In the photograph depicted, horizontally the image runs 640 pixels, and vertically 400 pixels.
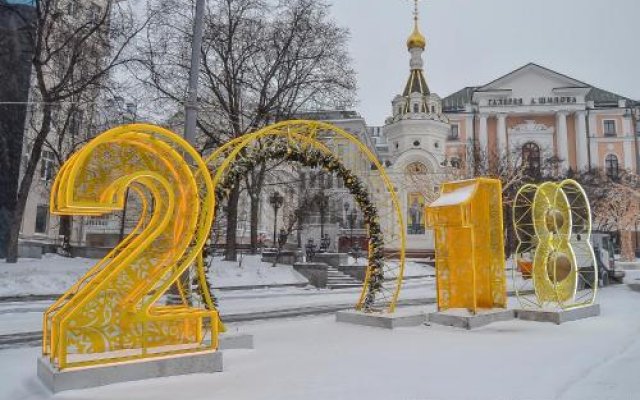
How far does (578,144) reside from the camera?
62.9 m

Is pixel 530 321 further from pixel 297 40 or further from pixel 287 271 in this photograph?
pixel 297 40

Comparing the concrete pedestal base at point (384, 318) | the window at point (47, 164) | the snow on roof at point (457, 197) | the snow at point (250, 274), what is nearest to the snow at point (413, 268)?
the snow at point (250, 274)

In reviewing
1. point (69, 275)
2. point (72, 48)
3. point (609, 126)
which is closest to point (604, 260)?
point (69, 275)

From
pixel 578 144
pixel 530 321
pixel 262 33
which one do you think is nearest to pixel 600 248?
pixel 530 321

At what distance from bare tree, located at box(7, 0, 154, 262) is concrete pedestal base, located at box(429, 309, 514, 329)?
50.7 ft

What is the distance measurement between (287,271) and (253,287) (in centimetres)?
289

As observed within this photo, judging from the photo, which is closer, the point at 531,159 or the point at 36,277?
the point at 36,277

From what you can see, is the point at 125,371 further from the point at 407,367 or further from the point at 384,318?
the point at 384,318

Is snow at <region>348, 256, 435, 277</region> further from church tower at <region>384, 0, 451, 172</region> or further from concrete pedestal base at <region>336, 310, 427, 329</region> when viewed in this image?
concrete pedestal base at <region>336, 310, 427, 329</region>

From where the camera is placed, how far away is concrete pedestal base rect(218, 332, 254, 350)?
8.10m

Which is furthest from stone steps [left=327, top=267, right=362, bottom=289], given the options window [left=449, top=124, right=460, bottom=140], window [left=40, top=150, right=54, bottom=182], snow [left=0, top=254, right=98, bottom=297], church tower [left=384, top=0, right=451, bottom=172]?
window [left=449, top=124, right=460, bottom=140]

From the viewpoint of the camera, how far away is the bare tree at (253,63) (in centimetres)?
2203

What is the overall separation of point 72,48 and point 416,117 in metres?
33.8

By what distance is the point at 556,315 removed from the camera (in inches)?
455
